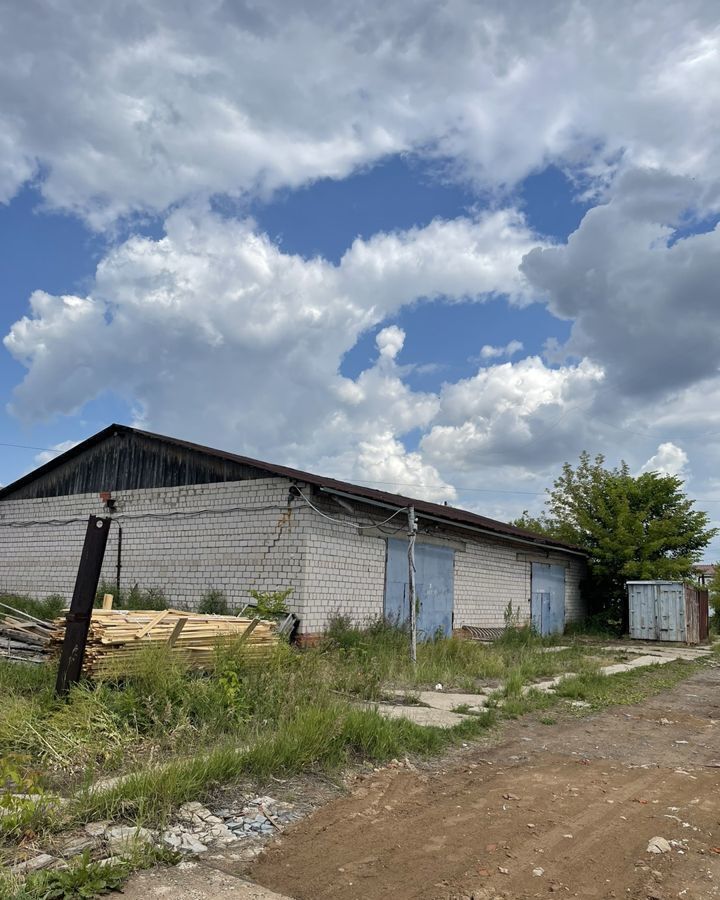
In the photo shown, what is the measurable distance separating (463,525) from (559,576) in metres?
7.89

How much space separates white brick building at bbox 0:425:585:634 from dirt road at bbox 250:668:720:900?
21.7 ft

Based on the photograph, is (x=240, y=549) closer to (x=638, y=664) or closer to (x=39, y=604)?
(x=39, y=604)

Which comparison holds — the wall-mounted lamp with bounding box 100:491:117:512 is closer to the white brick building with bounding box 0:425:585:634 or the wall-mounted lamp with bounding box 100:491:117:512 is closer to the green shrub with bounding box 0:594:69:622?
the white brick building with bounding box 0:425:585:634

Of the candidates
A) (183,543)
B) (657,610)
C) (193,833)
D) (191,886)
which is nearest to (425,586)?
(183,543)

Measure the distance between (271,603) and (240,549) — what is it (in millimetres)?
1716

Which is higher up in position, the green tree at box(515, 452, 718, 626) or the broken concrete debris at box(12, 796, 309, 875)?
the green tree at box(515, 452, 718, 626)

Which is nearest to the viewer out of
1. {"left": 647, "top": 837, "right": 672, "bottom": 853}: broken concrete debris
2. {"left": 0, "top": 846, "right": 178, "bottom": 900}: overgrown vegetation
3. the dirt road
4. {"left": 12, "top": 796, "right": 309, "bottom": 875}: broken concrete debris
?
{"left": 0, "top": 846, "right": 178, "bottom": 900}: overgrown vegetation

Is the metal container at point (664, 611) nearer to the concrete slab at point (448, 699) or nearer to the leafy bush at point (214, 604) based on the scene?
the concrete slab at point (448, 699)

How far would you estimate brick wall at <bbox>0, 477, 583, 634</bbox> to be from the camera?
12852 millimetres

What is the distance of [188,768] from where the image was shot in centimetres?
491

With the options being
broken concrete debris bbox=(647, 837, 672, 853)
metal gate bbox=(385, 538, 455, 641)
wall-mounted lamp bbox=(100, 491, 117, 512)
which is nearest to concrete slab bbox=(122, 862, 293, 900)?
broken concrete debris bbox=(647, 837, 672, 853)

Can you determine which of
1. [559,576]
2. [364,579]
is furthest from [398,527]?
[559,576]

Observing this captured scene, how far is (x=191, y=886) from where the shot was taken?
3721 mm

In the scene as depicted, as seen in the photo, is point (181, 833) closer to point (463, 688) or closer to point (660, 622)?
point (463, 688)
